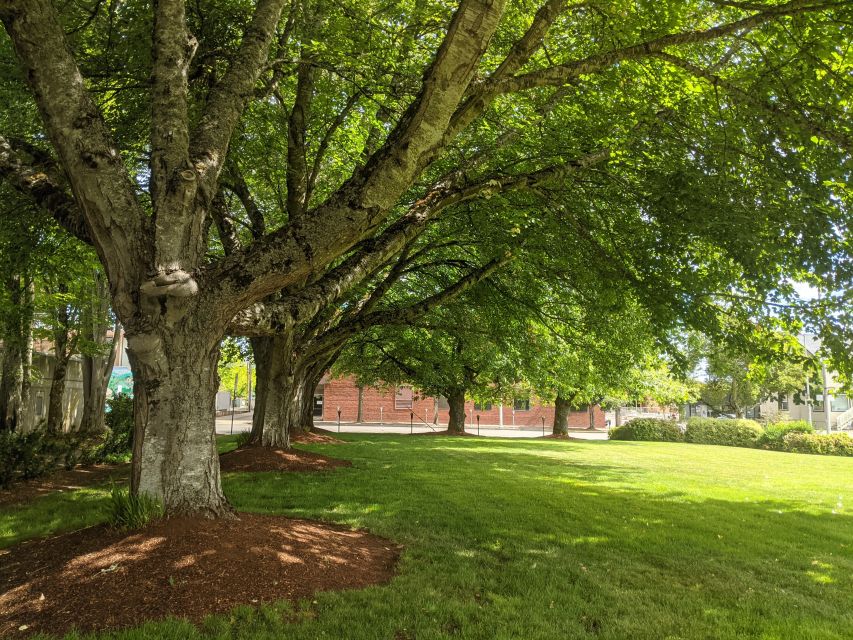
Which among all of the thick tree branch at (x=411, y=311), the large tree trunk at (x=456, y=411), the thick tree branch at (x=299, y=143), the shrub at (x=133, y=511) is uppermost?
the thick tree branch at (x=299, y=143)

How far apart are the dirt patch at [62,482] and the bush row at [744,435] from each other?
28.4 m

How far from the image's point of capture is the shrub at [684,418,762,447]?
29922 mm

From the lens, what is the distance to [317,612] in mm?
4164

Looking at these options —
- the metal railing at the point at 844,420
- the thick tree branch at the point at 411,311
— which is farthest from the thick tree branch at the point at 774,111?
the metal railing at the point at 844,420

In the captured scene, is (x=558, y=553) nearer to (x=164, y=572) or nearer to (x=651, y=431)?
(x=164, y=572)

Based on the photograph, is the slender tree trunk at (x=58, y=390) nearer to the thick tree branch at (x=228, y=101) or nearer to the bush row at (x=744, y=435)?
the thick tree branch at (x=228, y=101)

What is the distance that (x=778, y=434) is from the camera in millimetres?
28562

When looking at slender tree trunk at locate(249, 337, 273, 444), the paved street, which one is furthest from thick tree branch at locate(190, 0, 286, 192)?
the paved street

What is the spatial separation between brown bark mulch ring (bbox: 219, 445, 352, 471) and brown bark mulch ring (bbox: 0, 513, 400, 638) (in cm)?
534

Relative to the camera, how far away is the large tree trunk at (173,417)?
500 cm

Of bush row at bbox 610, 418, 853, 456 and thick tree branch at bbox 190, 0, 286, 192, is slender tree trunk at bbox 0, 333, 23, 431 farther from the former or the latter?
bush row at bbox 610, 418, 853, 456

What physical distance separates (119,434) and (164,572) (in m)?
12.5

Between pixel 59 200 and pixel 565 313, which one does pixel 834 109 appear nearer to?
pixel 59 200

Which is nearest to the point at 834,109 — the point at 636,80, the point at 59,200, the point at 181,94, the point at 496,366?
the point at 636,80
